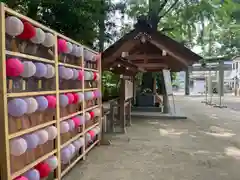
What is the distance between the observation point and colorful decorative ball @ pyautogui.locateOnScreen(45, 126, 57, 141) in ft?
9.50

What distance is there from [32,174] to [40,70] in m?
1.16

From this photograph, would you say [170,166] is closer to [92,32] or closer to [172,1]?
[92,32]

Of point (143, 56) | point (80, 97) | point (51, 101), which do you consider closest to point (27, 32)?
point (51, 101)

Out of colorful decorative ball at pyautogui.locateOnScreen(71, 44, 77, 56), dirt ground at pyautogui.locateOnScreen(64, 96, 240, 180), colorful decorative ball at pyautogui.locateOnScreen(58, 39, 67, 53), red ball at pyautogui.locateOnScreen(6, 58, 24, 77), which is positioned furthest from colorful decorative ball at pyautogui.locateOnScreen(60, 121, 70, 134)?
red ball at pyautogui.locateOnScreen(6, 58, 24, 77)

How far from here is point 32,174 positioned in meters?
2.48

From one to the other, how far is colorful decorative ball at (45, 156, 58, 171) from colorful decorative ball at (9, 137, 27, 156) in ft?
2.18

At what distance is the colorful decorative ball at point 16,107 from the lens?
2211 mm

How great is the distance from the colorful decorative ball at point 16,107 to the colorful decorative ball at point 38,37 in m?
0.72

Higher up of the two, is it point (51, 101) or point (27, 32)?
point (27, 32)

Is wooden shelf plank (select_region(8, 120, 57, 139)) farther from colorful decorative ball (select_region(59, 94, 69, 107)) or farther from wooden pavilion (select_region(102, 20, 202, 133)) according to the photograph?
wooden pavilion (select_region(102, 20, 202, 133))

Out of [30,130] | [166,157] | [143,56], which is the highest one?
[143,56]

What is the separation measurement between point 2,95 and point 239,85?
30039 millimetres

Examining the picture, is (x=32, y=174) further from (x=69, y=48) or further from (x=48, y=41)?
(x=69, y=48)

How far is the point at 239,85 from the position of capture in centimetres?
2777
